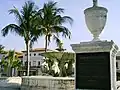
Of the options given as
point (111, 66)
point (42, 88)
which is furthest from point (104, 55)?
point (42, 88)

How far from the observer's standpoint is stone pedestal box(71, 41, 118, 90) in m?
6.51

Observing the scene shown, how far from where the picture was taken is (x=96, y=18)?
7.07 metres

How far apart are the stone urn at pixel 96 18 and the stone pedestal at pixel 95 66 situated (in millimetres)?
541

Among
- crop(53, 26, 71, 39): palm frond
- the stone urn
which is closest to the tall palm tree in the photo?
crop(53, 26, 71, 39): palm frond

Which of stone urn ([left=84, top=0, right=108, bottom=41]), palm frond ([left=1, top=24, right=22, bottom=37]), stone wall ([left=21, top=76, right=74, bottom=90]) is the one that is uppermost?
palm frond ([left=1, top=24, right=22, bottom=37])

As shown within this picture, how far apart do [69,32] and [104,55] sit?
17202 millimetres

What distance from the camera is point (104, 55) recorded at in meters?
6.63

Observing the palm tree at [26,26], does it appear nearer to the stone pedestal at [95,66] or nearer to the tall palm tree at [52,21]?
the tall palm tree at [52,21]

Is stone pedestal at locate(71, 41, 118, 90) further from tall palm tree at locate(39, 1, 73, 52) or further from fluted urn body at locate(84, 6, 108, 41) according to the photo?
tall palm tree at locate(39, 1, 73, 52)

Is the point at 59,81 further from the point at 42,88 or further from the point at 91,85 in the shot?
the point at 91,85

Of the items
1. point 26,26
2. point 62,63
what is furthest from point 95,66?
point 26,26

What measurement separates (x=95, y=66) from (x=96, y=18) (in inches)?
60.3

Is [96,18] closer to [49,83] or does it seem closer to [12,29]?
[49,83]

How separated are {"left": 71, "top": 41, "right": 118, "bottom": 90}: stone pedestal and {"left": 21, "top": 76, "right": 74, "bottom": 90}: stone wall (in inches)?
111
